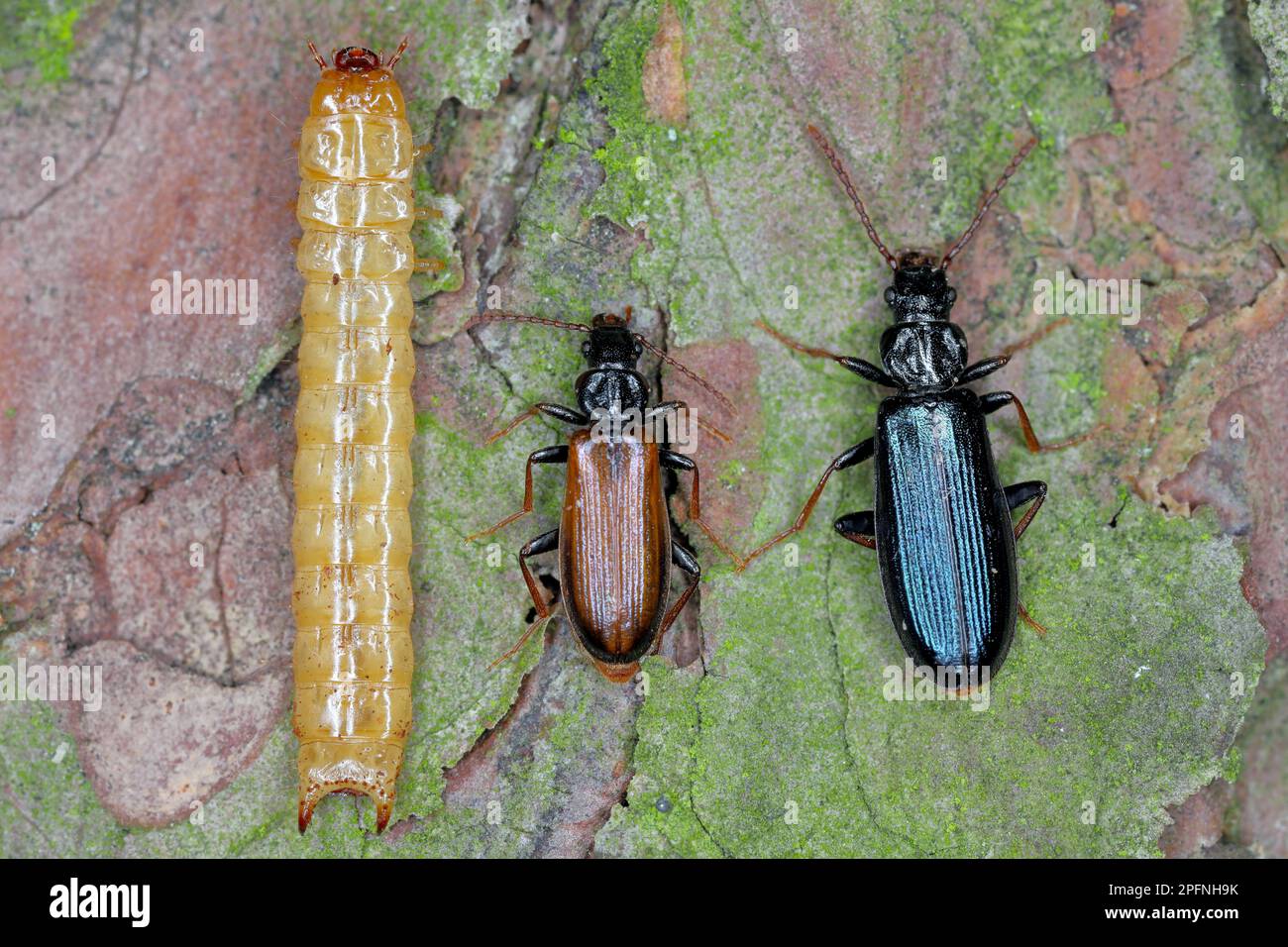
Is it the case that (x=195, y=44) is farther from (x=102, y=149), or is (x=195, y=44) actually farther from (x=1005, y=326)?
(x=1005, y=326)

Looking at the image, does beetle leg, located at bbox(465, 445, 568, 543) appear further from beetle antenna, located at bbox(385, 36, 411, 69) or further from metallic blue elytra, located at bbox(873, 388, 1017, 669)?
beetle antenna, located at bbox(385, 36, 411, 69)

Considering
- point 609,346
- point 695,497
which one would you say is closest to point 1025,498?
point 695,497

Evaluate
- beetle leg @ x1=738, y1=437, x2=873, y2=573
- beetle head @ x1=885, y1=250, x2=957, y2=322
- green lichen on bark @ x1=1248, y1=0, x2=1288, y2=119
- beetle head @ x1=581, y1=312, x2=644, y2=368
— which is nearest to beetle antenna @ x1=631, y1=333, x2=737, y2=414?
beetle head @ x1=581, y1=312, x2=644, y2=368

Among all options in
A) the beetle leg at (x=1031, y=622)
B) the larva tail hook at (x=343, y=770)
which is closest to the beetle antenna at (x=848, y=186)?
the beetle leg at (x=1031, y=622)

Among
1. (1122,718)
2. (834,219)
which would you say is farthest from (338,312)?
(1122,718)

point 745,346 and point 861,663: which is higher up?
point 745,346

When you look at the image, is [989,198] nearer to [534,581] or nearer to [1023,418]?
[1023,418]

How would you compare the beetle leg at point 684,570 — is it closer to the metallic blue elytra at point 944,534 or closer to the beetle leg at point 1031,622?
the metallic blue elytra at point 944,534
